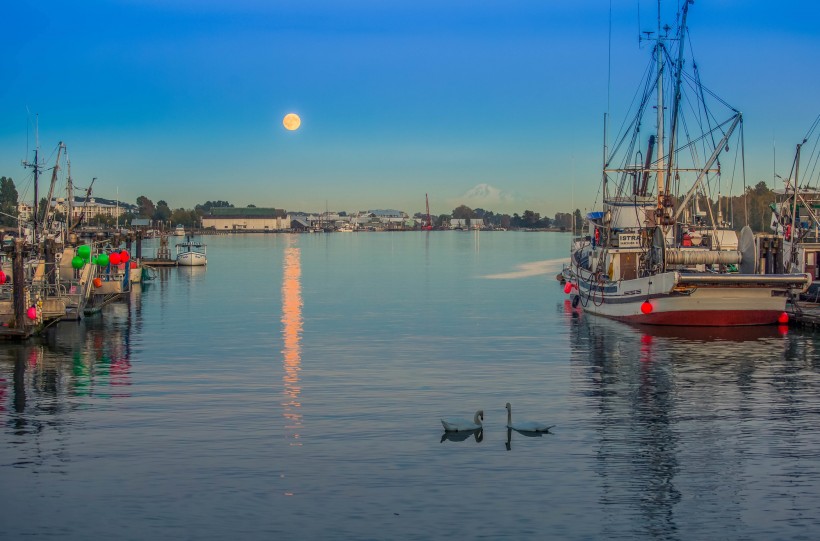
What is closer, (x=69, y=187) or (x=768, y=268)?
(x=768, y=268)

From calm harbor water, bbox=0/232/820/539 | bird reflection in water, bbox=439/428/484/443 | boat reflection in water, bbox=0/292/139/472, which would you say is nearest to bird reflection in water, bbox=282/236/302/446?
calm harbor water, bbox=0/232/820/539

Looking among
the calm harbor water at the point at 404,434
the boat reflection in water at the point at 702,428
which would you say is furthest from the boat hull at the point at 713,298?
A: the boat reflection in water at the point at 702,428

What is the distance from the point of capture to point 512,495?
89.9ft

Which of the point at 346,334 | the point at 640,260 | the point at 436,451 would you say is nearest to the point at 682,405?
the point at 436,451

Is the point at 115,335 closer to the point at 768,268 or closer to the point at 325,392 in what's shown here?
the point at 325,392

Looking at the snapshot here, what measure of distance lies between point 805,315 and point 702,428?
33530 millimetres

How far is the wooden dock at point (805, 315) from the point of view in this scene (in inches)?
2552

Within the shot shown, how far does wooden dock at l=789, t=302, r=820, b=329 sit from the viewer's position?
213ft

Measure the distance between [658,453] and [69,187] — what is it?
3142 inches

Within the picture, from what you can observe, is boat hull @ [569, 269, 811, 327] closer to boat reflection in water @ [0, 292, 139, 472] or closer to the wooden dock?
the wooden dock

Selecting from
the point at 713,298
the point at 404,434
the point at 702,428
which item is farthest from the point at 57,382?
the point at 713,298

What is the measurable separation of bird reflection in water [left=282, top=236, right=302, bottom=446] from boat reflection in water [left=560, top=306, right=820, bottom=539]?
10.6m

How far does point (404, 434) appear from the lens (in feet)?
112

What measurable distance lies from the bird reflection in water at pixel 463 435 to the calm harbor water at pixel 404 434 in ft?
0.61
